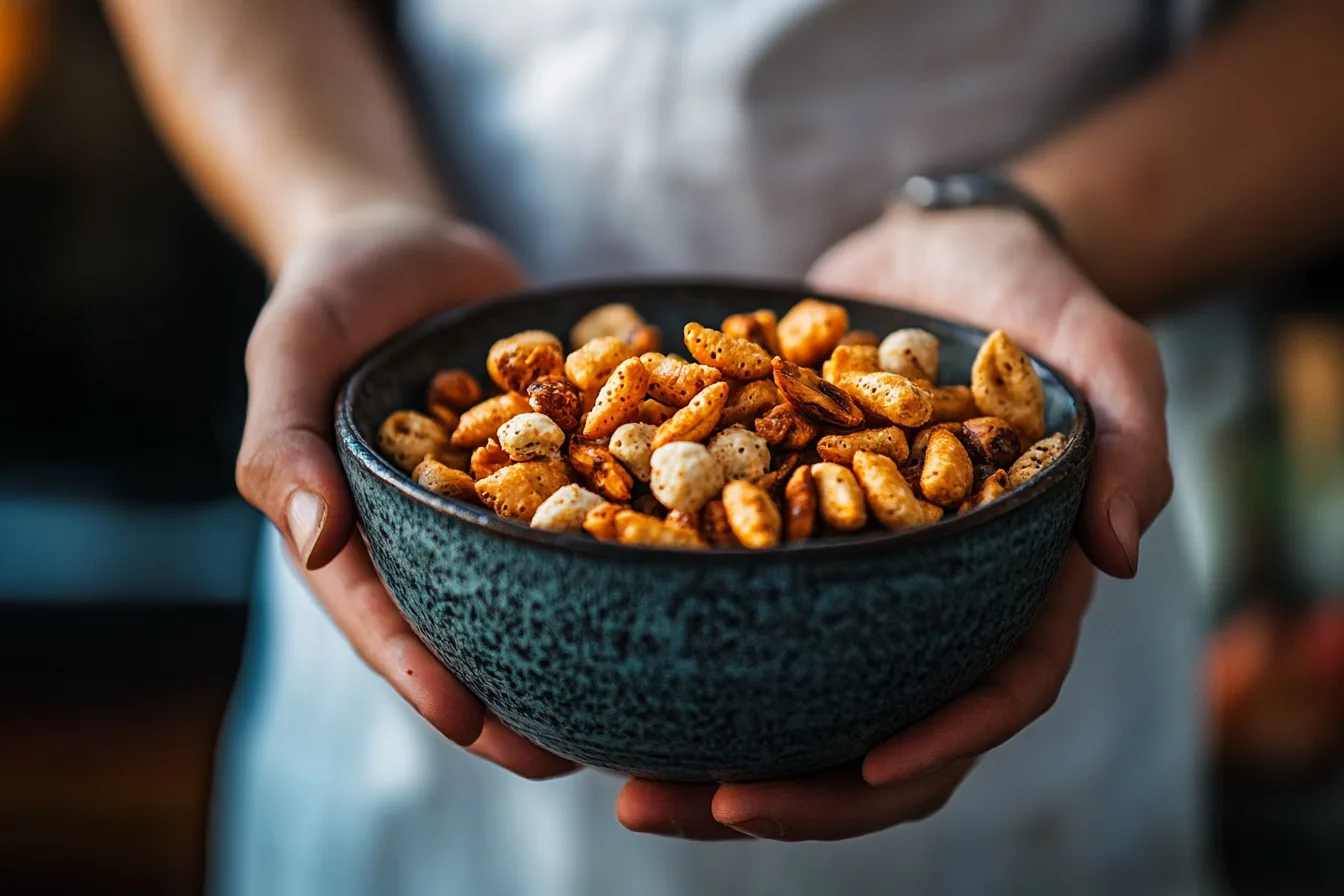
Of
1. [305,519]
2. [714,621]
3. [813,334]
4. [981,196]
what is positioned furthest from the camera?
[981,196]

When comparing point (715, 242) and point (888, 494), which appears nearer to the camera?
point (888, 494)

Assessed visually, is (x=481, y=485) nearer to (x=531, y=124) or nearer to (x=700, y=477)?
(x=700, y=477)

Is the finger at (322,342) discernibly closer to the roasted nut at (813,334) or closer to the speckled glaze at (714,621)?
the speckled glaze at (714,621)

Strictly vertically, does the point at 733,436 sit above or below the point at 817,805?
above

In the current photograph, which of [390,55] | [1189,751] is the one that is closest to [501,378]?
[390,55]

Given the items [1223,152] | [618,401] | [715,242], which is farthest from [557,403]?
[1223,152]

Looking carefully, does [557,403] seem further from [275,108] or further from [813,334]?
[275,108]

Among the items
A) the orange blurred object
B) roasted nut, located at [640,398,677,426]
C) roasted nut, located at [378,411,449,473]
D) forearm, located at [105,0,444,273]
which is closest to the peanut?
roasted nut, located at [640,398,677,426]

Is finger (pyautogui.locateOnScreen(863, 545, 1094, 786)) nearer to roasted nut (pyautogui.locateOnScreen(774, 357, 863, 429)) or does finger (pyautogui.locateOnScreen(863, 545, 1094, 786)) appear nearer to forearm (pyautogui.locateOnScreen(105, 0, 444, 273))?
roasted nut (pyautogui.locateOnScreen(774, 357, 863, 429))
